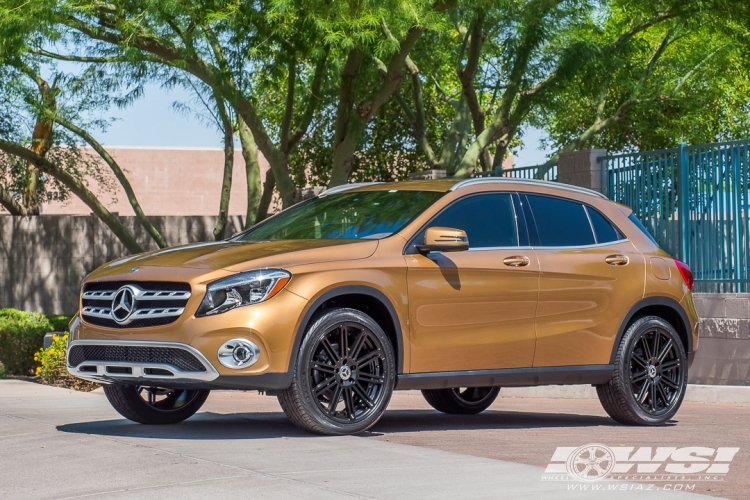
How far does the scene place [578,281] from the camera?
366 inches

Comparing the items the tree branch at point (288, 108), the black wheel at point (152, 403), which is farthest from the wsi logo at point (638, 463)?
the tree branch at point (288, 108)

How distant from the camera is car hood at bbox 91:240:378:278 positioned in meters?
7.91

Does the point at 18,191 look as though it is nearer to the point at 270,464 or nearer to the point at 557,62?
the point at 557,62

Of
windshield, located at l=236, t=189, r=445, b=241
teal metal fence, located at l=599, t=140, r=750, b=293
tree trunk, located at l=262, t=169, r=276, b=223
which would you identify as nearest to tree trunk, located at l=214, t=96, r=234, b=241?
tree trunk, located at l=262, t=169, r=276, b=223

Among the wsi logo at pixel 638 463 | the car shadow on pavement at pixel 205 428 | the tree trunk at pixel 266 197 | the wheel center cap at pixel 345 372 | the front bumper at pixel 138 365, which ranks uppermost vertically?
the tree trunk at pixel 266 197

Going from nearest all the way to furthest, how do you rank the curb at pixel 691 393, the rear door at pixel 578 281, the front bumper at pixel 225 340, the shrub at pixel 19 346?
1. the front bumper at pixel 225 340
2. the rear door at pixel 578 281
3. the curb at pixel 691 393
4. the shrub at pixel 19 346

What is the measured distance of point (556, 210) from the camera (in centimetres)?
961

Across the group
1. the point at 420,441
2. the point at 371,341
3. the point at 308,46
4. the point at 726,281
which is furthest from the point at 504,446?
the point at 308,46

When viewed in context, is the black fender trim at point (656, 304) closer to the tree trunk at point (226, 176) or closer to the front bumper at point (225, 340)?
the front bumper at point (225, 340)

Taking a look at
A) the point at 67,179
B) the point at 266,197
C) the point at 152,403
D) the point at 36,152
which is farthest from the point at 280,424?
the point at 36,152

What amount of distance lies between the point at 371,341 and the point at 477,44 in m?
10.7

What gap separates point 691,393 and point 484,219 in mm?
4765

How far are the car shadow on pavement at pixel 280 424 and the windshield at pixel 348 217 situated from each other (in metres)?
1.39

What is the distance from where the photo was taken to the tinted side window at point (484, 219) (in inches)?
351
